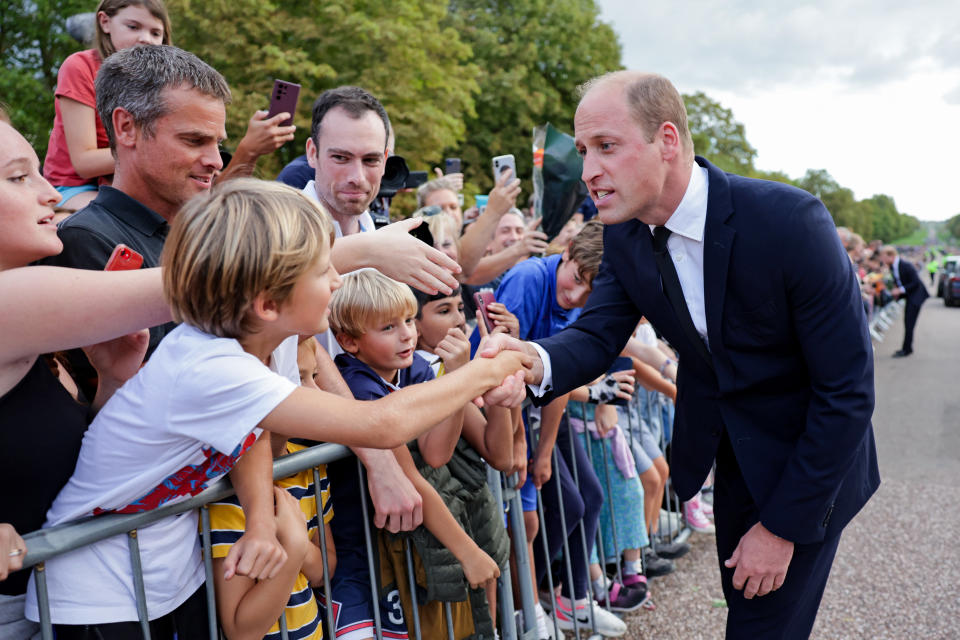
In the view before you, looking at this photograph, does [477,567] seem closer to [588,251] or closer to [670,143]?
[670,143]

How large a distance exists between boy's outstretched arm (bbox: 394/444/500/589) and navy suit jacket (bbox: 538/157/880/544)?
0.69 m

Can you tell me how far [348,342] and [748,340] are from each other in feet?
4.78

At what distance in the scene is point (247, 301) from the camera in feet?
5.80

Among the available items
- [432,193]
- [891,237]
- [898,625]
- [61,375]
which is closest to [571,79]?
[432,193]

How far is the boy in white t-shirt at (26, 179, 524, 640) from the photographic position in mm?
1712

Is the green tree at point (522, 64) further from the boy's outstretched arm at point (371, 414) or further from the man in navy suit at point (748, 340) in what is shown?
the boy's outstretched arm at point (371, 414)

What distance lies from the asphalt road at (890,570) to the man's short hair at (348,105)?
10.5 ft

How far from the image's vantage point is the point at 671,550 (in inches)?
204

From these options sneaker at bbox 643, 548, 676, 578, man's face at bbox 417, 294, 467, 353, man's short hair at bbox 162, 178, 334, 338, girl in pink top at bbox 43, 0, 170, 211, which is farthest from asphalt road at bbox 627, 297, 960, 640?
girl in pink top at bbox 43, 0, 170, 211

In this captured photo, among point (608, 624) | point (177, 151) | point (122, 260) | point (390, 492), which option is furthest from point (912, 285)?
point (122, 260)

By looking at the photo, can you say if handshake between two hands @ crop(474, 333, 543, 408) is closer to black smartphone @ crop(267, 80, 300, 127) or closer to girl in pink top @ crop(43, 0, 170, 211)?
black smartphone @ crop(267, 80, 300, 127)

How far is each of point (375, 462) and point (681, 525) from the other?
3862 mm

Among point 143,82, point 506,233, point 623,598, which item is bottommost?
point 623,598

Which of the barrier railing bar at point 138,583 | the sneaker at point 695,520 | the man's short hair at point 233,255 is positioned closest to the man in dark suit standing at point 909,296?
the sneaker at point 695,520
